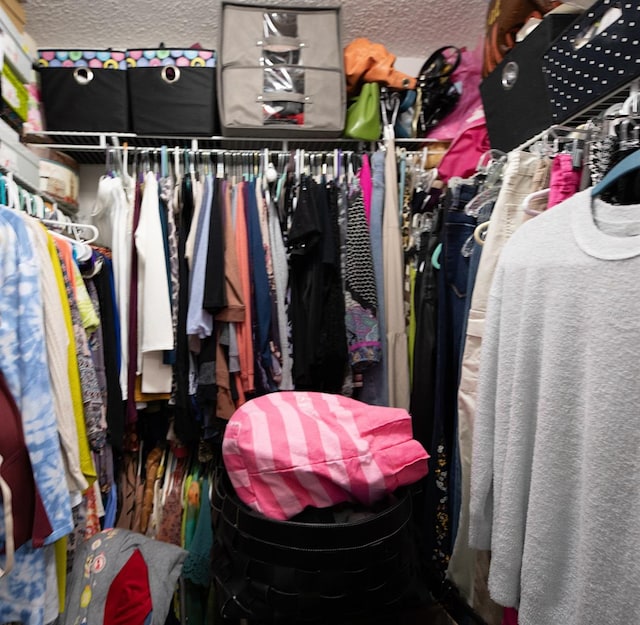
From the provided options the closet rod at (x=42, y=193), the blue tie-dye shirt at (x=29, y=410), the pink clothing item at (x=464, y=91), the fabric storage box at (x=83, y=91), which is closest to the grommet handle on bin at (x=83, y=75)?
the fabric storage box at (x=83, y=91)

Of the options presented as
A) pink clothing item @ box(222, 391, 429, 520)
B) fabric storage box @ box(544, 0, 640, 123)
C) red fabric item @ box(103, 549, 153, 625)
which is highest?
fabric storage box @ box(544, 0, 640, 123)

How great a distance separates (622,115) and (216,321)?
3.92ft

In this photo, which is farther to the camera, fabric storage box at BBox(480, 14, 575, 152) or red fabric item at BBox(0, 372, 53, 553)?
fabric storage box at BBox(480, 14, 575, 152)

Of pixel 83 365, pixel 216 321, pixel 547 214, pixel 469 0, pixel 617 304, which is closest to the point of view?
pixel 617 304

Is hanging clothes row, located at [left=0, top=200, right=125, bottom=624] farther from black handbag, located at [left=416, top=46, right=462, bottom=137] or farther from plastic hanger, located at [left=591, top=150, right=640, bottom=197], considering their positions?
black handbag, located at [left=416, top=46, right=462, bottom=137]

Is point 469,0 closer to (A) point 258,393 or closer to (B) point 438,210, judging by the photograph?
(B) point 438,210

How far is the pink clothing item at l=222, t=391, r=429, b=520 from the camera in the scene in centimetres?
75

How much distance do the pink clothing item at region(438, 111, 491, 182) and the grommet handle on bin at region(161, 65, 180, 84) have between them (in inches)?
43.9

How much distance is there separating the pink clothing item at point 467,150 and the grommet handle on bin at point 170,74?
111 centimetres

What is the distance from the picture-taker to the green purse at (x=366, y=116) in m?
1.53

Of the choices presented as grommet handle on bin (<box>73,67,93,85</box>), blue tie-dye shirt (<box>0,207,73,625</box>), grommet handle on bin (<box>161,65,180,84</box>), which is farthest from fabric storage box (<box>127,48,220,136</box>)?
blue tie-dye shirt (<box>0,207,73,625</box>)

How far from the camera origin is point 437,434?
116cm

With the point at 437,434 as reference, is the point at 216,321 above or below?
above

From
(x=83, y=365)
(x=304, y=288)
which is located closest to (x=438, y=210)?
(x=304, y=288)
